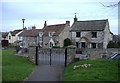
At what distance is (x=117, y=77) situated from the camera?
48.1ft

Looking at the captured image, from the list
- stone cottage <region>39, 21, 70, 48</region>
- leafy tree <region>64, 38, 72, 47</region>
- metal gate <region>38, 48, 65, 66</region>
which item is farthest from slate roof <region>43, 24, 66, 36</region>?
metal gate <region>38, 48, 65, 66</region>

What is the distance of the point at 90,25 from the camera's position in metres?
59.9

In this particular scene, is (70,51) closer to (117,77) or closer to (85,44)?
(117,77)

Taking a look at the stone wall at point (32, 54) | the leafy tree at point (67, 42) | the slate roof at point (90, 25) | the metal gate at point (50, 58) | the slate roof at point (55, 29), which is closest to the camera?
the stone wall at point (32, 54)

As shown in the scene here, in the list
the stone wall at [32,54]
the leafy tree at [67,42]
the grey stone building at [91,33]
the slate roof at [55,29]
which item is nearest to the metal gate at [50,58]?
the stone wall at [32,54]

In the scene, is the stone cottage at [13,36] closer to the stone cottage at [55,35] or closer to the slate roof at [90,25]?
the stone cottage at [55,35]

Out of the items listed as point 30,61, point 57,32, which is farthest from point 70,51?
point 57,32

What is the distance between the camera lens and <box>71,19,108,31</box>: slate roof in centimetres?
5789

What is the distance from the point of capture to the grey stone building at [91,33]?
57.9 meters

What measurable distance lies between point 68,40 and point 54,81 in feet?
152

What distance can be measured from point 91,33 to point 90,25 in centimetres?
197

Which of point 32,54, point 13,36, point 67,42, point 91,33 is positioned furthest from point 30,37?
point 32,54

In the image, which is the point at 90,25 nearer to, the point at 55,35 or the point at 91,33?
the point at 91,33

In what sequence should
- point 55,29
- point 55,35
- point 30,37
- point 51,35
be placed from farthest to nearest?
point 30,37 < point 55,29 < point 51,35 < point 55,35
